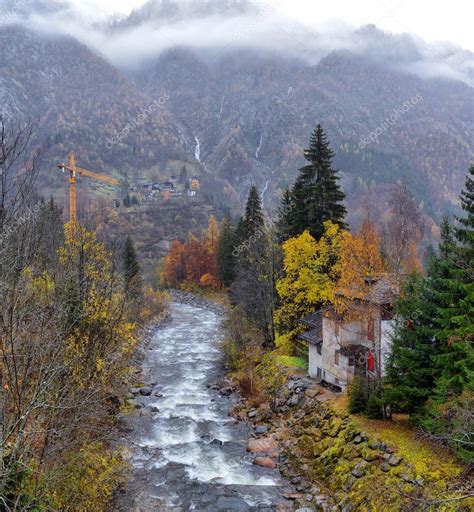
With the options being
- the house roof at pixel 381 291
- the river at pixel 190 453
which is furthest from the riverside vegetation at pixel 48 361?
the house roof at pixel 381 291

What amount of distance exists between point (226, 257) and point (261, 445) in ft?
157

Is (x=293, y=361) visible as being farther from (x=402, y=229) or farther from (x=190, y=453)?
(x=402, y=229)

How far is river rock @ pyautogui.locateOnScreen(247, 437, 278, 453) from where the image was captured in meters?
25.4

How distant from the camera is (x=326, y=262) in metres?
34.2

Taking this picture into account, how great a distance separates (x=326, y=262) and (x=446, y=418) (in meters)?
17.1

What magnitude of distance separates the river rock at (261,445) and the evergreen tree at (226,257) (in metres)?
43.9

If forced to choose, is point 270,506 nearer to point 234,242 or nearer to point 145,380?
point 145,380

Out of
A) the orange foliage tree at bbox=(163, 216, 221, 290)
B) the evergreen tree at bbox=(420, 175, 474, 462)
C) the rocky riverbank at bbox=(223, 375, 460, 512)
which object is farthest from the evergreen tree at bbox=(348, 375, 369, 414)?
the orange foliage tree at bbox=(163, 216, 221, 290)

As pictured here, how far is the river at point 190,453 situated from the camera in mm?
20500

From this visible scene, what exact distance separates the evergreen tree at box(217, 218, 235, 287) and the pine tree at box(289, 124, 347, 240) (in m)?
28.8

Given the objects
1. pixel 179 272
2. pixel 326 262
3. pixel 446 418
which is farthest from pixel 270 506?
pixel 179 272

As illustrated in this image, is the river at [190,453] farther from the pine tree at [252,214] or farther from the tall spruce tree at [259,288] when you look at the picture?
the pine tree at [252,214]

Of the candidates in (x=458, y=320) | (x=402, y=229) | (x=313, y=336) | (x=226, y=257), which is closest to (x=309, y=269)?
(x=313, y=336)

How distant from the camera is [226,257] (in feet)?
238
